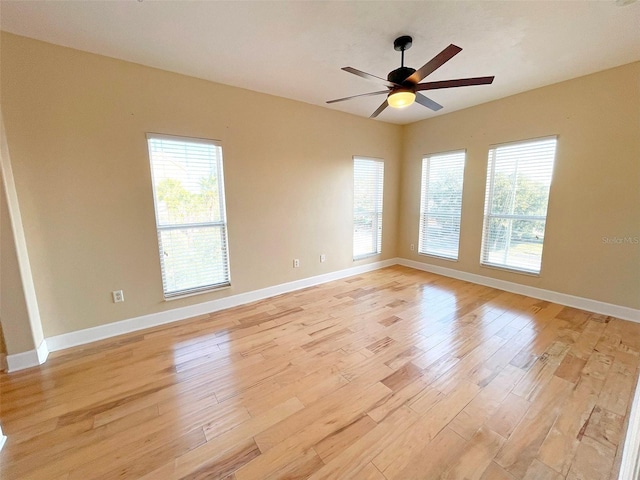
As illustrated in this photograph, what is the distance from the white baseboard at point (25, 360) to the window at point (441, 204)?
535 cm

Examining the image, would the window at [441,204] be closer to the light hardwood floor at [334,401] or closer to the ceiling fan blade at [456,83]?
the light hardwood floor at [334,401]

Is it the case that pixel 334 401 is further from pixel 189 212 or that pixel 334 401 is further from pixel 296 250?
pixel 189 212

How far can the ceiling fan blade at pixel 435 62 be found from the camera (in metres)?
1.66

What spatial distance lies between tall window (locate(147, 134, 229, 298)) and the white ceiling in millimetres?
845

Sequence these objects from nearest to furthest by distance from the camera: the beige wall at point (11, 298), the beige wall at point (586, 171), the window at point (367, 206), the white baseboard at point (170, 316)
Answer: the beige wall at point (11, 298) → the white baseboard at point (170, 316) → the beige wall at point (586, 171) → the window at point (367, 206)

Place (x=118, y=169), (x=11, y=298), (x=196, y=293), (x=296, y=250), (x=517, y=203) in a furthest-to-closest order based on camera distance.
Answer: (x=296, y=250), (x=517, y=203), (x=196, y=293), (x=118, y=169), (x=11, y=298)

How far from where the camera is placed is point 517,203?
11.9ft

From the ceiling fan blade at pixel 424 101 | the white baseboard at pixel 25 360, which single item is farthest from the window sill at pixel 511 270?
the white baseboard at pixel 25 360

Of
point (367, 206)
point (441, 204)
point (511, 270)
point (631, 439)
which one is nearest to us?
point (631, 439)

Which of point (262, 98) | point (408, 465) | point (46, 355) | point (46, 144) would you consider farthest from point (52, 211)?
point (408, 465)

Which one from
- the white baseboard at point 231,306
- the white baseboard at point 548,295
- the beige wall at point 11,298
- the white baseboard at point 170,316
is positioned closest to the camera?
the beige wall at point 11,298

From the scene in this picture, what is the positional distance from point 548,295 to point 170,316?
194 inches

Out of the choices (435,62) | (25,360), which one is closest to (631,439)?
(435,62)

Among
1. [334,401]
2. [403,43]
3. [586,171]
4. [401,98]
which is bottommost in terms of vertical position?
[334,401]
